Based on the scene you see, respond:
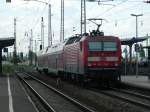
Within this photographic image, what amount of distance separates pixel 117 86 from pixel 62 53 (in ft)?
31.2

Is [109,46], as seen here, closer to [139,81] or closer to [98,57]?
[98,57]

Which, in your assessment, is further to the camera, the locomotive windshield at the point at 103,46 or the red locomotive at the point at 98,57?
the locomotive windshield at the point at 103,46

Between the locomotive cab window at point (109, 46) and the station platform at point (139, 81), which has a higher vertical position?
the locomotive cab window at point (109, 46)

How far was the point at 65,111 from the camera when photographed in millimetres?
18078

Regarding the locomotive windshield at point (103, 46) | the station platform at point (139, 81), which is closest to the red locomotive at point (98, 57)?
the locomotive windshield at point (103, 46)

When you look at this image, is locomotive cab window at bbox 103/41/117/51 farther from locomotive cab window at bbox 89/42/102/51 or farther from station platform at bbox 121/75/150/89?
station platform at bbox 121/75/150/89

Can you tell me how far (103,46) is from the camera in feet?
100

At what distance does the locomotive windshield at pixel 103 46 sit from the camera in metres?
30.4

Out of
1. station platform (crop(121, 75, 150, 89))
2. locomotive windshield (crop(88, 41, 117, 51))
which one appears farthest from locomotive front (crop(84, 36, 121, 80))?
station platform (crop(121, 75, 150, 89))

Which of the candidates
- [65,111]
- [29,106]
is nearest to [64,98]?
[29,106]

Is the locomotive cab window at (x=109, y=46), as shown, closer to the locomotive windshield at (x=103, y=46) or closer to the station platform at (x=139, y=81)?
the locomotive windshield at (x=103, y=46)

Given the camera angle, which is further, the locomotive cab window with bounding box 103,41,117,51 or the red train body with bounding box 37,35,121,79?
the locomotive cab window with bounding box 103,41,117,51

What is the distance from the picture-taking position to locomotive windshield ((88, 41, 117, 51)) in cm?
3044

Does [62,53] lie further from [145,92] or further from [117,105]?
[117,105]
